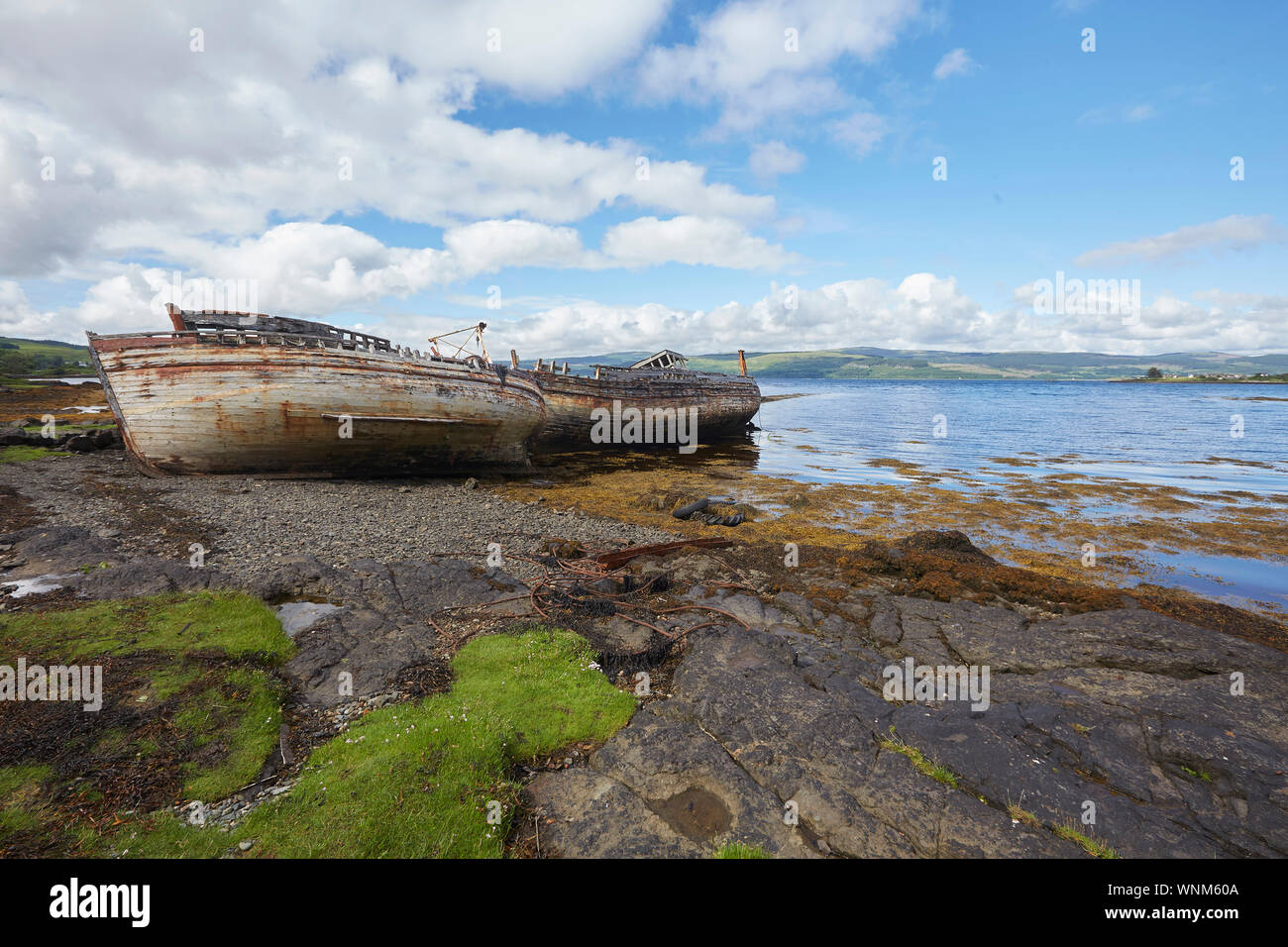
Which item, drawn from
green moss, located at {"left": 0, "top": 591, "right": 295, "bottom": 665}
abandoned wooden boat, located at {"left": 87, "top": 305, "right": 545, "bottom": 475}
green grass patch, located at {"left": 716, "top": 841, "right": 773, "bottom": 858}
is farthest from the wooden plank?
abandoned wooden boat, located at {"left": 87, "top": 305, "right": 545, "bottom": 475}

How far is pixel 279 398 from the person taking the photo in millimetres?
18188

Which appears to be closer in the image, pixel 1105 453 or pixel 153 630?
pixel 153 630

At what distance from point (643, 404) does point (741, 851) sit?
3222cm

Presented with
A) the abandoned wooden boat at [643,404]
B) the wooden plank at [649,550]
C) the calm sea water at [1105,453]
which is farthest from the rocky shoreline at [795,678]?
the abandoned wooden boat at [643,404]

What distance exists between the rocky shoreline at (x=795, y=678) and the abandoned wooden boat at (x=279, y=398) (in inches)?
174

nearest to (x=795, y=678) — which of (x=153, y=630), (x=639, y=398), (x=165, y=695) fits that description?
(x=165, y=695)

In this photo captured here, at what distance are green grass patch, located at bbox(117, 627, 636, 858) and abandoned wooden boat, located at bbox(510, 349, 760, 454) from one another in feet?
63.9

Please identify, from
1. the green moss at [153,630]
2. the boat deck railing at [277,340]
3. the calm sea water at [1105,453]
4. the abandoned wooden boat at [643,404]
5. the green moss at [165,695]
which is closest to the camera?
the green moss at [165,695]

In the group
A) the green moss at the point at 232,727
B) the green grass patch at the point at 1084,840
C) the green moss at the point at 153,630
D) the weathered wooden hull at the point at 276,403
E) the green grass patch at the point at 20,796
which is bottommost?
the green grass patch at the point at 1084,840

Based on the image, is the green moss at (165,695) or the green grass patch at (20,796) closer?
the green grass patch at (20,796)

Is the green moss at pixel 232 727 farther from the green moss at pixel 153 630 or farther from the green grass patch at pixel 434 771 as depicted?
the green moss at pixel 153 630

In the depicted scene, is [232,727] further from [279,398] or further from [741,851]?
[279,398]

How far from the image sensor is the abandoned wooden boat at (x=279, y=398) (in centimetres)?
1756
